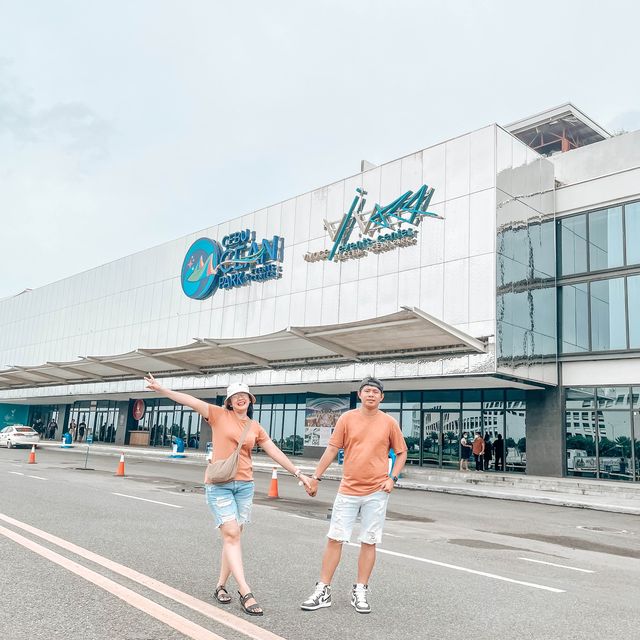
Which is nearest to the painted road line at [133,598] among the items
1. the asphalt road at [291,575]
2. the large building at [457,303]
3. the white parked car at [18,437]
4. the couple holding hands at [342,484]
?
the asphalt road at [291,575]

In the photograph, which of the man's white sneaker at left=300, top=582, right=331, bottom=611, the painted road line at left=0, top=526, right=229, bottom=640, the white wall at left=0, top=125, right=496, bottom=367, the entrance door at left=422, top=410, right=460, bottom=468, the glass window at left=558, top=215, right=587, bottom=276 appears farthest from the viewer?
the entrance door at left=422, top=410, right=460, bottom=468

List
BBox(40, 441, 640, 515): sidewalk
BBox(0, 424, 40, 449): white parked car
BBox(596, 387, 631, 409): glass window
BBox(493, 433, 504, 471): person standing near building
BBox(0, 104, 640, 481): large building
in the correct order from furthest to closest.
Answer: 1. BBox(0, 424, 40, 449): white parked car
2. BBox(493, 433, 504, 471): person standing near building
3. BBox(0, 104, 640, 481): large building
4. BBox(596, 387, 631, 409): glass window
5. BBox(40, 441, 640, 515): sidewalk

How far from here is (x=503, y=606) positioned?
18.7 ft

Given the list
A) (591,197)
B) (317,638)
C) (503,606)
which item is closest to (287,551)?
(503,606)

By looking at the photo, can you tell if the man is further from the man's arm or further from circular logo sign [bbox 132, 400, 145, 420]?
circular logo sign [bbox 132, 400, 145, 420]

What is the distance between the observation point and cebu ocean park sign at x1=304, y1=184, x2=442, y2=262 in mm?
26531

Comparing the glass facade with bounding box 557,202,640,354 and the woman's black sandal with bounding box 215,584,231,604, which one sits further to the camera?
the glass facade with bounding box 557,202,640,354

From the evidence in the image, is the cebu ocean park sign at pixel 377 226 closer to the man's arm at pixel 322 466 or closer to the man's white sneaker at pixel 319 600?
the man's arm at pixel 322 466

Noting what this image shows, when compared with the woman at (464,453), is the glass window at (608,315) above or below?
above

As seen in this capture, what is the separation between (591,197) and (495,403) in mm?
8653

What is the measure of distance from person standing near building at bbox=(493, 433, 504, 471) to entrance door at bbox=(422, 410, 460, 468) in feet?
6.07

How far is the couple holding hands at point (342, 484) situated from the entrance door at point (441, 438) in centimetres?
2305

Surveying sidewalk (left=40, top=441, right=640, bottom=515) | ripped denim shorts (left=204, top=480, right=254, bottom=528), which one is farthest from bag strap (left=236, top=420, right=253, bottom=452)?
sidewalk (left=40, top=441, right=640, bottom=515)

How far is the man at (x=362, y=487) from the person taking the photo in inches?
208
